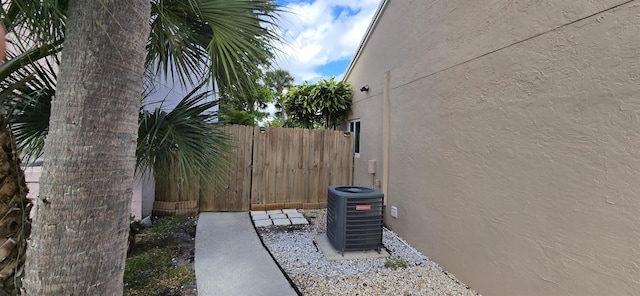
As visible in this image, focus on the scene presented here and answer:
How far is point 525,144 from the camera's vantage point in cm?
256

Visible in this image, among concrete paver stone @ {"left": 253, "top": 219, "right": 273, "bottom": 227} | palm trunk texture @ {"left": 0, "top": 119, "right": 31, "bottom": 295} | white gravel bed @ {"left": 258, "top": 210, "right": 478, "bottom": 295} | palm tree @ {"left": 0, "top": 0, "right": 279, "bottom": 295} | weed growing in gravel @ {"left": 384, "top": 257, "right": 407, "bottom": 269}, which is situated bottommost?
white gravel bed @ {"left": 258, "top": 210, "right": 478, "bottom": 295}

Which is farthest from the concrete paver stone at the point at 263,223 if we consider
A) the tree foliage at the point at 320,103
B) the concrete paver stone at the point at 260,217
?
the tree foliage at the point at 320,103

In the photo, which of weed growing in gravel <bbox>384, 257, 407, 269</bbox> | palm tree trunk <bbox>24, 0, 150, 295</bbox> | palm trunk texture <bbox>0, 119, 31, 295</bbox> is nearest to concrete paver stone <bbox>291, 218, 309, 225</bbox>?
weed growing in gravel <bbox>384, 257, 407, 269</bbox>

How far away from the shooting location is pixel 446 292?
2982 millimetres

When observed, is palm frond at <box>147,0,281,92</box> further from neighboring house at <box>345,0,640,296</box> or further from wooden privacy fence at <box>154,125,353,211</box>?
wooden privacy fence at <box>154,125,353,211</box>

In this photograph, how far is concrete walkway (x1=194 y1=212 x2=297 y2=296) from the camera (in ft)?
9.26

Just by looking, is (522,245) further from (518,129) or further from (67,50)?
(67,50)

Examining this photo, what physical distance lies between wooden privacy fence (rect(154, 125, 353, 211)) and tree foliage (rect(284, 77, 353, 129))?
0.92 meters

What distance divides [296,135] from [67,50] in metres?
5.01

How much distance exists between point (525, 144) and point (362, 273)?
2.15 meters

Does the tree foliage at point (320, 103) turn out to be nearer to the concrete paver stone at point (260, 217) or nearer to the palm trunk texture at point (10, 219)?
the concrete paver stone at point (260, 217)

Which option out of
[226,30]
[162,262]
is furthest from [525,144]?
[162,262]

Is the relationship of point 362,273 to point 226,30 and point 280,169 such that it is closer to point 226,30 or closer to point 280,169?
point 226,30

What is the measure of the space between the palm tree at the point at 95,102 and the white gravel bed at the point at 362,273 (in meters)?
1.60
